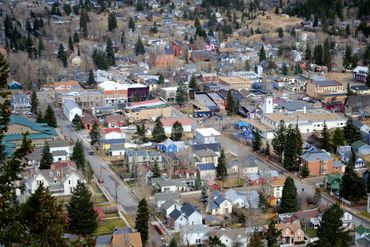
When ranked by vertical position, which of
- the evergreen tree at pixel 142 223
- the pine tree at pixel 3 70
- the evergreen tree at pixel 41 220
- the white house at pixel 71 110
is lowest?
the white house at pixel 71 110

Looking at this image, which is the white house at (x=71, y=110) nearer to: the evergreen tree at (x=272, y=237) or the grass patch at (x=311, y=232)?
the grass patch at (x=311, y=232)

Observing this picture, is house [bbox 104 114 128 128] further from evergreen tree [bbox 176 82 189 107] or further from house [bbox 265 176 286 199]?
house [bbox 265 176 286 199]

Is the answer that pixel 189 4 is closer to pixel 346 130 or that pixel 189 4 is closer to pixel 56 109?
pixel 56 109

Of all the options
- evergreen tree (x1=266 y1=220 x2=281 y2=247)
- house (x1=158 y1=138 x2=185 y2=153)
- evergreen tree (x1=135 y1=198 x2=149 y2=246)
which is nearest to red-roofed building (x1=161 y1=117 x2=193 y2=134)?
house (x1=158 y1=138 x2=185 y2=153)

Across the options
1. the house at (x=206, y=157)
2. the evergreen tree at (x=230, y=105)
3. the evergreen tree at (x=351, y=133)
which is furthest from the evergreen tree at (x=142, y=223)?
the evergreen tree at (x=230, y=105)

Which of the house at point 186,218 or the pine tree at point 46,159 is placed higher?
the pine tree at point 46,159

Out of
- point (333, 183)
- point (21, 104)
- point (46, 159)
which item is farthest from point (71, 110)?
point (333, 183)
